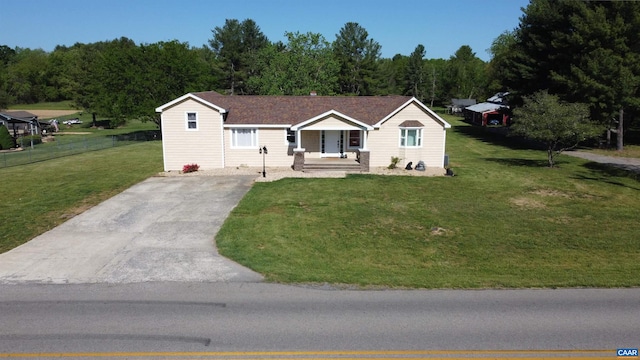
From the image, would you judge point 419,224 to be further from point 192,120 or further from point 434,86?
point 434,86

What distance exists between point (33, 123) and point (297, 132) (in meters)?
49.0

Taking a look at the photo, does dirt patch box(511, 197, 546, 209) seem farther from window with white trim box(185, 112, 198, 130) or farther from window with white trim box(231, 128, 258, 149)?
window with white trim box(185, 112, 198, 130)

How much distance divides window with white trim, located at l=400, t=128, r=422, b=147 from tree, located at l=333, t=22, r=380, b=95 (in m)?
62.7

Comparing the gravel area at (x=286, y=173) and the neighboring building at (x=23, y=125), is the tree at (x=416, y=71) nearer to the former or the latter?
the neighboring building at (x=23, y=125)

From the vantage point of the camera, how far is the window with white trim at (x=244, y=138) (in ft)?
100

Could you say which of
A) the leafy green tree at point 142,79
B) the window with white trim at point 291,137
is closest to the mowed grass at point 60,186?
the window with white trim at point 291,137

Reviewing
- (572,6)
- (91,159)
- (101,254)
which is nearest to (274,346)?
(101,254)

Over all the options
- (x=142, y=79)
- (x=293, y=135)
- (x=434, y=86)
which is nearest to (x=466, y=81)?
(x=434, y=86)

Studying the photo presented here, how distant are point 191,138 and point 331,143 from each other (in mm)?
9432

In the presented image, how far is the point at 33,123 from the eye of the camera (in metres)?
61.2

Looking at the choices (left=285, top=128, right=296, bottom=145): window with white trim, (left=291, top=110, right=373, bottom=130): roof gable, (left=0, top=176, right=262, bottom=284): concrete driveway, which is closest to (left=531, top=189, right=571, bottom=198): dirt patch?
(left=291, top=110, right=373, bottom=130): roof gable

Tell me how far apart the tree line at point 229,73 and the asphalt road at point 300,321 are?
135 feet

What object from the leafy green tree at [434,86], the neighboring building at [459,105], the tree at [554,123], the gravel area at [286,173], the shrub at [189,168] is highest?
the leafy green tree at [434,86]

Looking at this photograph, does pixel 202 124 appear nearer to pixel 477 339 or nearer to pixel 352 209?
pixel 352 209
